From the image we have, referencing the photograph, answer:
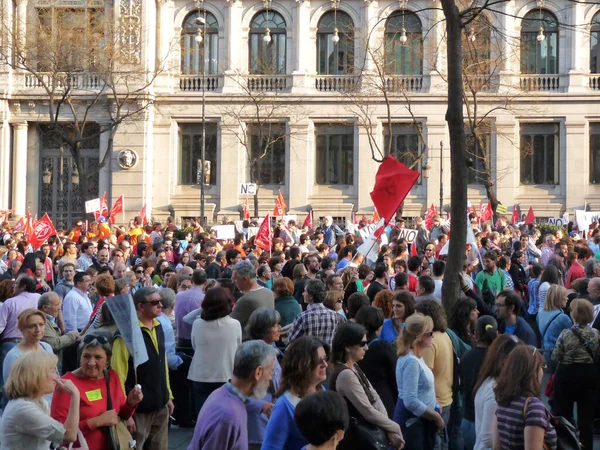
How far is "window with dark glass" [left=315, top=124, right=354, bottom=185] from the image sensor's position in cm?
4438

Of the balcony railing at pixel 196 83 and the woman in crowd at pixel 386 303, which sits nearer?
the woman in crowd at pixel 386 303

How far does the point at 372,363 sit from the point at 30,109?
37262 mm

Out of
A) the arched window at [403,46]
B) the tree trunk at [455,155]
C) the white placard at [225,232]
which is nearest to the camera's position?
the tree trunk at [455,155]

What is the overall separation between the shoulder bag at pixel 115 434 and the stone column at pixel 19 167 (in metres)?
37.4

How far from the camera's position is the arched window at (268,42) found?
44.5 m

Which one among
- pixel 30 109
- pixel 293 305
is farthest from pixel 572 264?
pixel 30 109

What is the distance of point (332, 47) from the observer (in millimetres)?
44562

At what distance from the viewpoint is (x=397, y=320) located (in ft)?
34.1

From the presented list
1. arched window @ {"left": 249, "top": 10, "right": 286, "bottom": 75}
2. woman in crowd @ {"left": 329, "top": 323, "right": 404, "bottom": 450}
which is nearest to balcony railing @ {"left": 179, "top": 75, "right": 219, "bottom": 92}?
arched window @ {"left": 249, "top": 10, "right": 286, "bottom": 75}

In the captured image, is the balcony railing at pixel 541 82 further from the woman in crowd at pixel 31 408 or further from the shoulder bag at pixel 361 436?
the woman in crowd at pixel 31 408

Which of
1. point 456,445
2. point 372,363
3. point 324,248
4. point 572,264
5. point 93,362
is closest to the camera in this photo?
point 93,362

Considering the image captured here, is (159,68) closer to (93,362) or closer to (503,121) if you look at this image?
(503,121)

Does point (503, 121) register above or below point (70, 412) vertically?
above

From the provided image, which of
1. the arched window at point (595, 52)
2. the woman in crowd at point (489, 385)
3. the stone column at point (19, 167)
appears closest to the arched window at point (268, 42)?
the stone column at point (19, 167)
